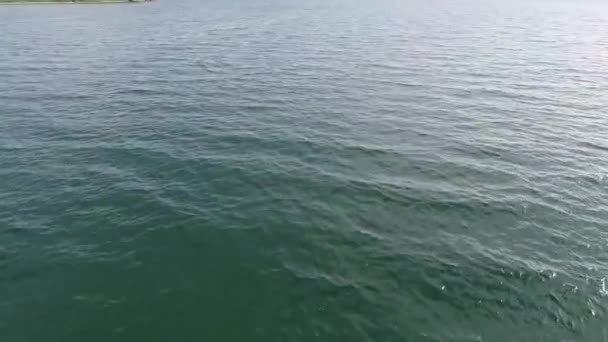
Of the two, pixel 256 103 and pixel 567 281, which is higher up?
pixel 256 103

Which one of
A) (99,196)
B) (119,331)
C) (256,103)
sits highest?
(256,103)

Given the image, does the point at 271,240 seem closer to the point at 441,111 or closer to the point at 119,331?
the point at 119,331

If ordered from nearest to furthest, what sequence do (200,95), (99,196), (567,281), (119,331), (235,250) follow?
(119,331) → (567,281) → (235,250) → (99,196) → (200,95)

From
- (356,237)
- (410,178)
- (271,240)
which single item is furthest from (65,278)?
(410,178)

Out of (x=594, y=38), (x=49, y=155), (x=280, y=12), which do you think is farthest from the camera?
(x=280, y=12)

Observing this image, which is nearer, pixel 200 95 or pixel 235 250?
pixel 235 250

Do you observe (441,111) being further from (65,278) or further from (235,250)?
(65,278)

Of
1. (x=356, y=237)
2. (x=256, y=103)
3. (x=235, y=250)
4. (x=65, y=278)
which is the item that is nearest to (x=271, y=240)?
(x=235, y=250)
